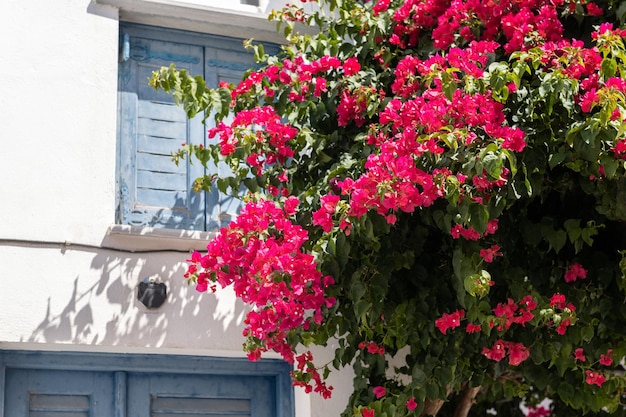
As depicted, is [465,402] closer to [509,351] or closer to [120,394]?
[509,351]

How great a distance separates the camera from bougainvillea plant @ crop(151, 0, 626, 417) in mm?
4301

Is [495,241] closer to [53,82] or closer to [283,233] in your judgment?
[283,233]

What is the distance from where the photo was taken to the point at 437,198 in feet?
15.6

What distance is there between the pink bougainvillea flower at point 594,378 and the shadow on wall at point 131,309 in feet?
5.97

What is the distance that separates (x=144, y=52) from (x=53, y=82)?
0.62 metres

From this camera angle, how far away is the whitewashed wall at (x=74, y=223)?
17.6 ft

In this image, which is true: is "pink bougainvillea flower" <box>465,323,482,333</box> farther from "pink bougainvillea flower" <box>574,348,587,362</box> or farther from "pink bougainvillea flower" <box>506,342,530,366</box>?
"pink bougainvillea flower" <box>574,348,587,362</box>

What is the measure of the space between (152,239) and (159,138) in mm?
627

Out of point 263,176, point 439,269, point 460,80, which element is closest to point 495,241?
point 439,269

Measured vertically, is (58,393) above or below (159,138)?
below

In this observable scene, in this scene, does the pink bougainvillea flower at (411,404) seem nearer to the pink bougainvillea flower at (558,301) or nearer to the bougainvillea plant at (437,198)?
the bougainvillea plant at (437,198)

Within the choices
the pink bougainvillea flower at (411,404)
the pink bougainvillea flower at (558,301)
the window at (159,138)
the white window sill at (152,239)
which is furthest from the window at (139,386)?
the pink bougainvillea flower at (558,301)

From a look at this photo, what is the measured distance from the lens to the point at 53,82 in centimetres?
571

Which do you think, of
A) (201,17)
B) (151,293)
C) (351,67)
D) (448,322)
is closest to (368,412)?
(448,322)
